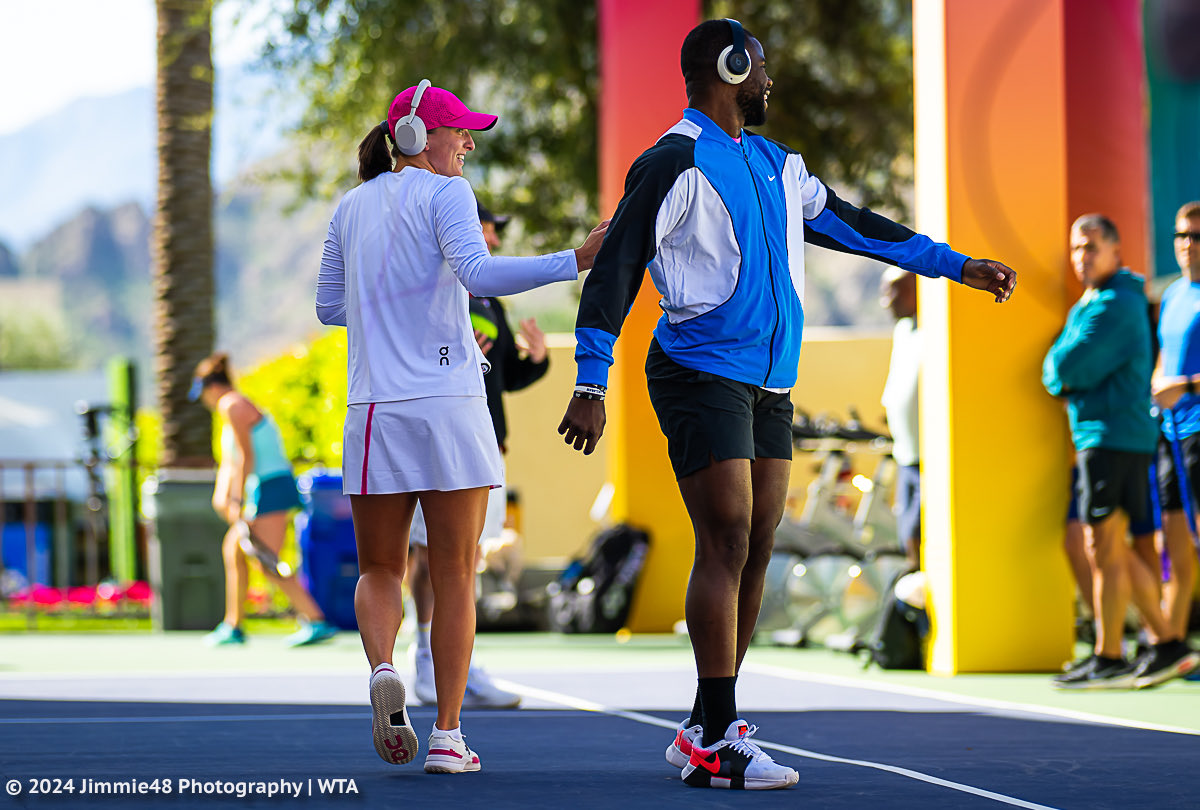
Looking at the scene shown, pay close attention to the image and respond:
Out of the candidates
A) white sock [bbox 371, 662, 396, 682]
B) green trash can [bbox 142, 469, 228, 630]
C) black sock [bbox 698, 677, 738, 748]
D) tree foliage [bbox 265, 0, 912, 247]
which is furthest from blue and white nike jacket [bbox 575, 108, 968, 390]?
tree foliage [bbox 265, 0, 912, 247]

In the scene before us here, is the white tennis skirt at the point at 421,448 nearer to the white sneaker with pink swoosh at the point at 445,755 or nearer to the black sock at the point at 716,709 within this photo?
the white sneaker with pink swoosh at the point at 445,755

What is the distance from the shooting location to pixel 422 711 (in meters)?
6.96

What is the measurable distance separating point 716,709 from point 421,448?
113 centimetres

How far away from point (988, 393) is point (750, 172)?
4.37m

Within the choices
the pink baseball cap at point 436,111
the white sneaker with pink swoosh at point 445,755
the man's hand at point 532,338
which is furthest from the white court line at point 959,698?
the pink baseball cap at point 436,111

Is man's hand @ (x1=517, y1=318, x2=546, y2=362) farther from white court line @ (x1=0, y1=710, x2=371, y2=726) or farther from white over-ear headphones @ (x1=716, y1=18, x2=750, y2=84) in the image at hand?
white court line @ (x1=0, y1=710, x2=371, y2=726)

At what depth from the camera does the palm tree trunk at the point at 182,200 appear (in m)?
16.7

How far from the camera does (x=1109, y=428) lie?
323 inches

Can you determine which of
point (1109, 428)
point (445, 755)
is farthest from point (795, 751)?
point (1109, 428)

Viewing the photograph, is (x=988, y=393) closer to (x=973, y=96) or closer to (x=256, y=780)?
(x=973, y=96)

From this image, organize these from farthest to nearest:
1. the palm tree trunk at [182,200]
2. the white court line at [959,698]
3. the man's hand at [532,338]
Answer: the palm tree trunk at [182,200]
the white court line at [959,698]
the man's hand at [532,338]

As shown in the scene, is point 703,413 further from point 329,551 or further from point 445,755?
point 329,551

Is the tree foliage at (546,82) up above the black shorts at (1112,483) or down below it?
above

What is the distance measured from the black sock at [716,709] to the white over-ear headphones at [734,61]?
68.8 inches
